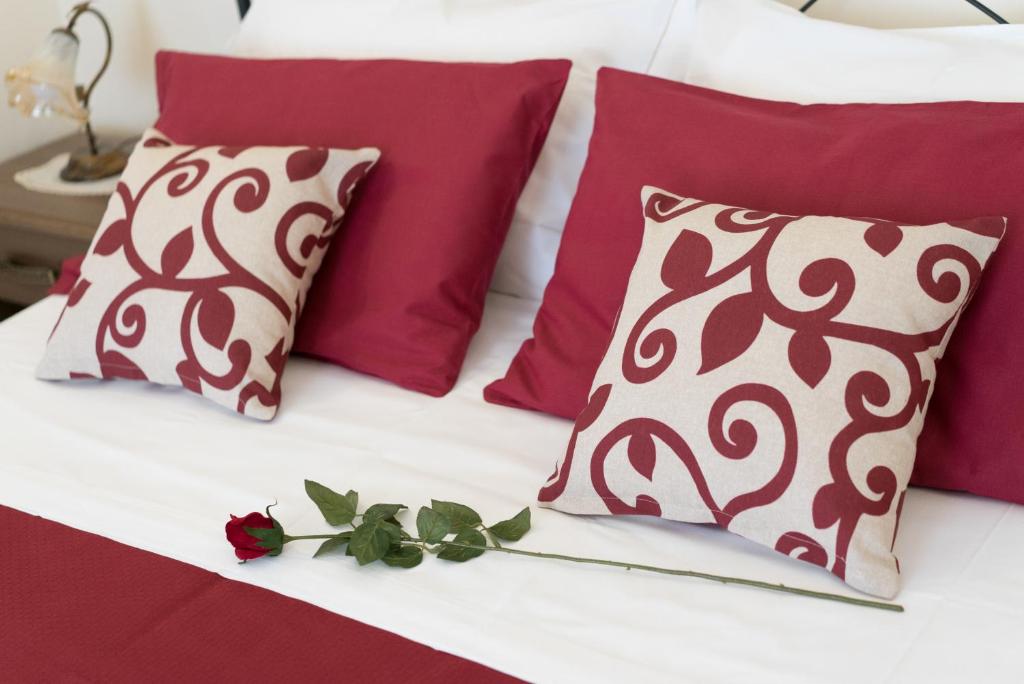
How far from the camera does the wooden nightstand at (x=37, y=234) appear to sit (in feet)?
6.82

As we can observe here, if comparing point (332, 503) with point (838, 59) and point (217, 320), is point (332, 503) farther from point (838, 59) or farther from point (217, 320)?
point (838, 59)

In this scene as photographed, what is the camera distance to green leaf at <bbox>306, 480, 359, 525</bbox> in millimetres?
1228

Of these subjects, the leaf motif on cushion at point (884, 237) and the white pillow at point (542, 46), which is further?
the white pillow at point (542, 46)

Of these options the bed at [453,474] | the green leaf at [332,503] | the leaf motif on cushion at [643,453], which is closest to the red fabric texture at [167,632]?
the bed at [453,474]

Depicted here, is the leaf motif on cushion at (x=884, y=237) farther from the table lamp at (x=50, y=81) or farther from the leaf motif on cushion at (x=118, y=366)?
the table lamp at (x=50, y=81)

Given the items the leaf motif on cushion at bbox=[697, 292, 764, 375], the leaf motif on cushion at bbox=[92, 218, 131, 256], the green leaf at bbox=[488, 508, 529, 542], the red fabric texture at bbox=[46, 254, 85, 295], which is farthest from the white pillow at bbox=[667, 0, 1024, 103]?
the red fabric texture at bbox=[46, 254, 85, 295]

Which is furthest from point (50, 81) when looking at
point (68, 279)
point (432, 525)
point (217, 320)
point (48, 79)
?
point (432, 525)

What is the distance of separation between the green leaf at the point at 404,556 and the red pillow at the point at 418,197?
0.37 meters

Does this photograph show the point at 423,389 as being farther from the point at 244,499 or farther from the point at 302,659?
the point at 302,659

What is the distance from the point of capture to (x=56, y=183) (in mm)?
2252

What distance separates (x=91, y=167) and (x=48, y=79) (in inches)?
8.6

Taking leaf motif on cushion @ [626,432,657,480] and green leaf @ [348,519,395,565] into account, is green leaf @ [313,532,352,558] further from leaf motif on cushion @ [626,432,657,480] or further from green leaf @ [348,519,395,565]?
leaf motif on cushion @ [626,432,657,480]

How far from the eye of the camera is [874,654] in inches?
40.3

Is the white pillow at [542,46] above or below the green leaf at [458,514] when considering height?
above
